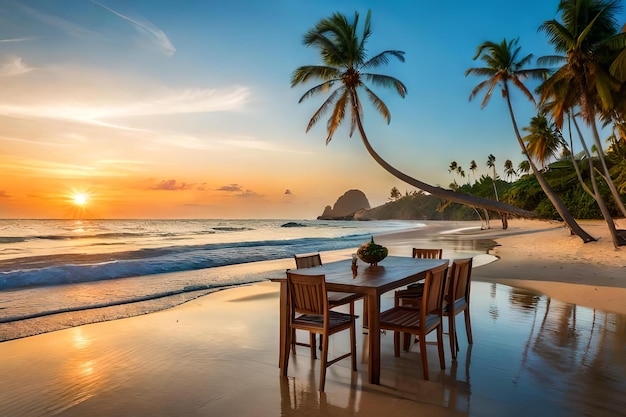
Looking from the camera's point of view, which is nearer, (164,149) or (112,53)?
(112,53)

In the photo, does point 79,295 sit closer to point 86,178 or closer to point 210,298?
point 210,298

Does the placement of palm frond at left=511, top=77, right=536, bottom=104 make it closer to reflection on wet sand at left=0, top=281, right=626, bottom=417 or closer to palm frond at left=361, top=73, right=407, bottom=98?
palm frond at left=361, top=73, right=407, bottom=98

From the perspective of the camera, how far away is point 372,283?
371 centimetres

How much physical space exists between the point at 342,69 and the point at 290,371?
13159 millimetres

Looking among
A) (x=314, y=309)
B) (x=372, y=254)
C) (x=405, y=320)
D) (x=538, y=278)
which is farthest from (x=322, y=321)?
(x=538, y=278)

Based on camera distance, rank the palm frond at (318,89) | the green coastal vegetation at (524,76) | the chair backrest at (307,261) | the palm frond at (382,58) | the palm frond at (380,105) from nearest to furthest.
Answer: the chair backrest at (307,261)
the green coastal vegetation at (524,76)
the palm frond at (382,58)
the palm frond at (318,89)
the palm frond at (380,105)

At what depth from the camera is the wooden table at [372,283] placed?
140 inches

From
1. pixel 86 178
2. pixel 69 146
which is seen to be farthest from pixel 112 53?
pixel 86 178

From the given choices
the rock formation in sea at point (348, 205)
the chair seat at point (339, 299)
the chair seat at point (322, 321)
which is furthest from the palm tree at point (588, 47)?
the rock formation in sea at point (348, 205)

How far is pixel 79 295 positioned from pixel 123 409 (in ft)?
21.7

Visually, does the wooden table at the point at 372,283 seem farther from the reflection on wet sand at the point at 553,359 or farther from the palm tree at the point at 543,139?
the palm tree at the point at 543,139

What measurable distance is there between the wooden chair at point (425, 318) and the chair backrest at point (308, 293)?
67 centimetres

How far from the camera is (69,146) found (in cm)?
1320

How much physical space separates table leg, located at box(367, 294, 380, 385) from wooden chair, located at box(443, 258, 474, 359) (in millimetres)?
976
